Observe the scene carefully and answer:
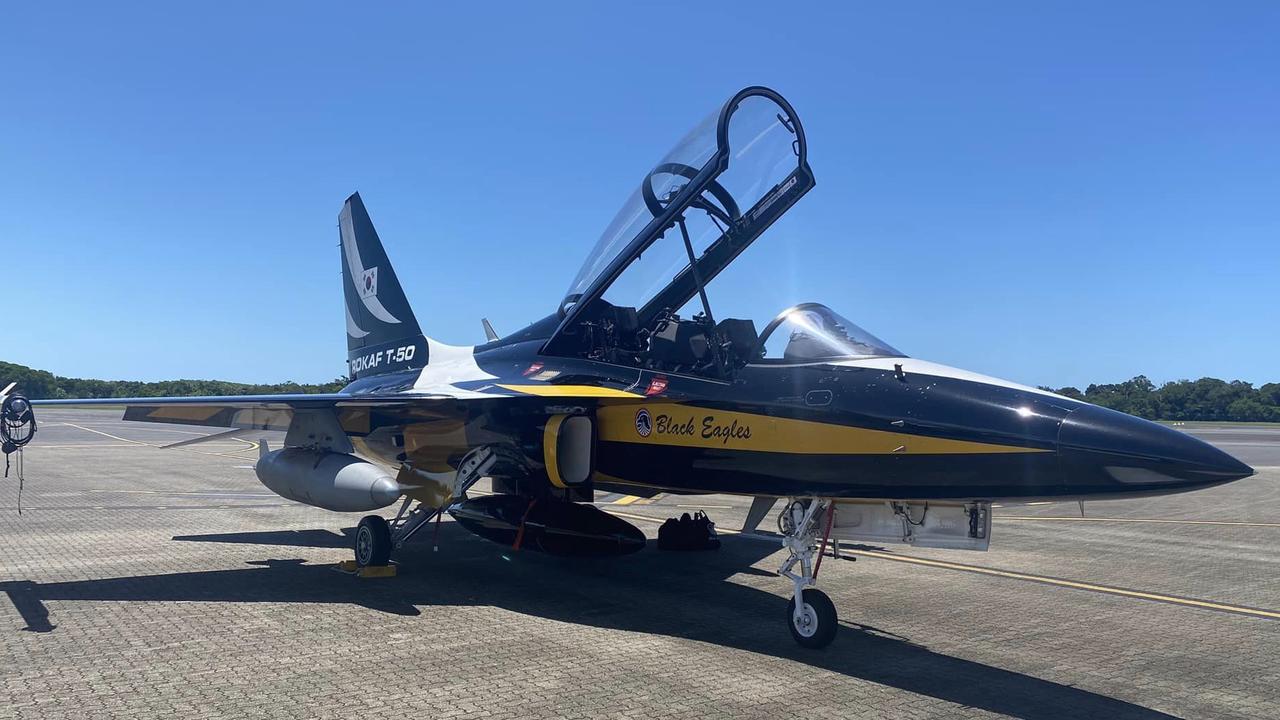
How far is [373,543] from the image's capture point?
341 inches

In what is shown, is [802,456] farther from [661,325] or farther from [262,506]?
[262,506]

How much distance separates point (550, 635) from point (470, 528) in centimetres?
296

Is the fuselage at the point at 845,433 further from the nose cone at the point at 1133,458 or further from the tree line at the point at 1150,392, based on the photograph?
the tree line at the point at 1150,392

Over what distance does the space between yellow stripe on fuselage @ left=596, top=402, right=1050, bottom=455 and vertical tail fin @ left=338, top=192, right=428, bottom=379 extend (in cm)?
537

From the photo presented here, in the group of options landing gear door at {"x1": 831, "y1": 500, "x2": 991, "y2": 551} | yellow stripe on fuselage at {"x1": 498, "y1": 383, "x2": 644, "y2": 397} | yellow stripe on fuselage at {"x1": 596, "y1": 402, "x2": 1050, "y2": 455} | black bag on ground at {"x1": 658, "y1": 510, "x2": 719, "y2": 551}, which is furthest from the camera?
black bag on ground at {"x1": 658, "y1": 510, "x2": 719, "y2": 551}

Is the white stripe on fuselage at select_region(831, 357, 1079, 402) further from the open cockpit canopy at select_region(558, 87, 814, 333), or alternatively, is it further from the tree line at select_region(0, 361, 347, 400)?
the tree line at select_region(0, 361, 347, 400)

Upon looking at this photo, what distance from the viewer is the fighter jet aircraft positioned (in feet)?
18.0

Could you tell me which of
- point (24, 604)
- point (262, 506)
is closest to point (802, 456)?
point (24, 604)

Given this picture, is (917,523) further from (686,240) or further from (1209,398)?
(1209,398)

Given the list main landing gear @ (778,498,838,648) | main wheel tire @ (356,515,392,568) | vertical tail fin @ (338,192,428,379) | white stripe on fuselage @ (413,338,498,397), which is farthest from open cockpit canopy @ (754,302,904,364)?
→ vertical tail fin @ (338,192,428,379)

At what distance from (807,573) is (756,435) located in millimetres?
1091

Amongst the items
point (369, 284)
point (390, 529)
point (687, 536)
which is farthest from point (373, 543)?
point (369, 284)

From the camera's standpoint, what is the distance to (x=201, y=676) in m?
5.17

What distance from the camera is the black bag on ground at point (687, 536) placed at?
10508mm
